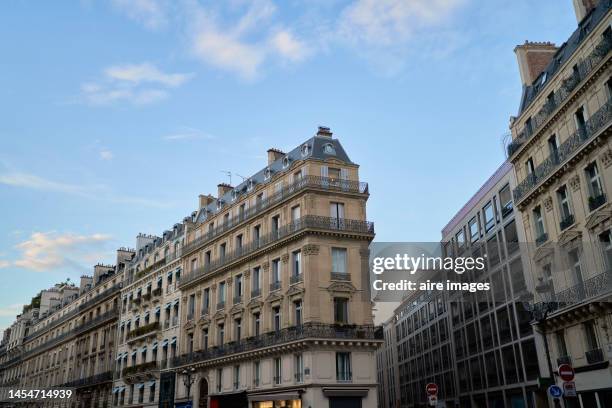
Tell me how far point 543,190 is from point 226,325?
69.8 ft

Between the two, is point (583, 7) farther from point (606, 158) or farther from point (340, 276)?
point (340, 276)

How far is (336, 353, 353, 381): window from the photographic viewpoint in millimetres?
30531

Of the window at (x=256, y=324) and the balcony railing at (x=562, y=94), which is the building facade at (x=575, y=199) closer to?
the balcony railing at (x=562, y=94)

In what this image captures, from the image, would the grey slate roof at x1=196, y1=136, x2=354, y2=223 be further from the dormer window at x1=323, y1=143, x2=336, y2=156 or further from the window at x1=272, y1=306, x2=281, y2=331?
the window at x1=272, y1=306, x2=281, y2=331

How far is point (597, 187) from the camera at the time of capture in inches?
911

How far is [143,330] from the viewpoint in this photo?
154 feet

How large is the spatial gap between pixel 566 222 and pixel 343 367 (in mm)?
13537

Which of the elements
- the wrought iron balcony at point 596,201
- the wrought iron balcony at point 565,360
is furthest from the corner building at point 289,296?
the wrought iron balcony at point 596,201

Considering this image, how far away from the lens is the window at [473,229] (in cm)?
4178

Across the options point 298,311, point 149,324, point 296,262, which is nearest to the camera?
point 298,311

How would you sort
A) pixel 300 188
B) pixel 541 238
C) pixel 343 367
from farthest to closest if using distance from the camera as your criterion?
pixel 300 188, pixel 343 367, pixel 541 238

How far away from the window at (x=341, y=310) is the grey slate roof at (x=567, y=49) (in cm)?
1409

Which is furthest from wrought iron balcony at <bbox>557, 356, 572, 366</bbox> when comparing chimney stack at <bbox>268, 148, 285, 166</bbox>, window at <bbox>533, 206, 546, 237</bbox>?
chimney stack at <bbox>268, 148, 285, 166</bbox>

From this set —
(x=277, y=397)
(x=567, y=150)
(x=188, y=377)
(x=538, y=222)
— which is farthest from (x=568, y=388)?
(x=188, y=377)
